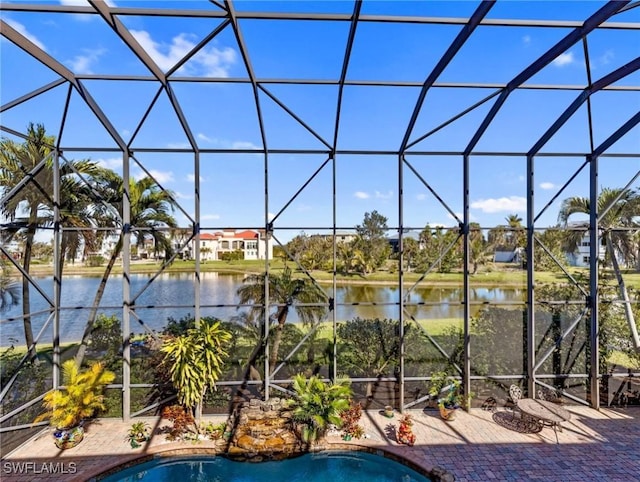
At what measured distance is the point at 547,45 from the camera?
4.99 m

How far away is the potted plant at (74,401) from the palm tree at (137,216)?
0.74 meters

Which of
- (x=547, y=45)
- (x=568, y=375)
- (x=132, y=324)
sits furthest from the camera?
(x=568, y=375)

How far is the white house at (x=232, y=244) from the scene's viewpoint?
24.0 feet

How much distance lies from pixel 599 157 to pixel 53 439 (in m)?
12.6

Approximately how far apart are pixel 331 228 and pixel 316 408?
11.9 feet

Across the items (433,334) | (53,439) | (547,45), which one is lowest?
(53,439)

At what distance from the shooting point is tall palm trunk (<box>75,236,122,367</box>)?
698cm

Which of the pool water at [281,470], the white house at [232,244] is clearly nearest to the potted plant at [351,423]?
the pool water at [281,470]

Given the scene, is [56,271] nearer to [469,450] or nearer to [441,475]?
[441,475]

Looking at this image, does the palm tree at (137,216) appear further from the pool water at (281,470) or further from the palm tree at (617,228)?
the palm tree at (617,228)

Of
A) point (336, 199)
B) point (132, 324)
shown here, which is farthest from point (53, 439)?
point (336, 199)

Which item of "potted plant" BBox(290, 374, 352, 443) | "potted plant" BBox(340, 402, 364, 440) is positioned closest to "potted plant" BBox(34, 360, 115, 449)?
"potted plant" BBox(290, 374, 352, 443)

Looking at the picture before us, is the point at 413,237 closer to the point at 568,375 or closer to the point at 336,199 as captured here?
the point at 336,199

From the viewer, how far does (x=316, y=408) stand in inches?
239
